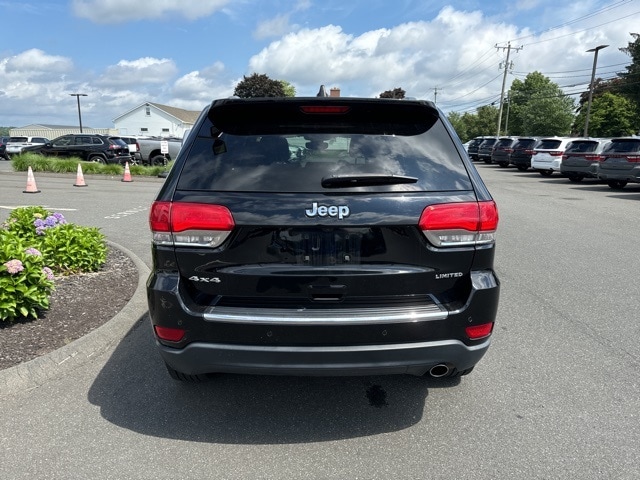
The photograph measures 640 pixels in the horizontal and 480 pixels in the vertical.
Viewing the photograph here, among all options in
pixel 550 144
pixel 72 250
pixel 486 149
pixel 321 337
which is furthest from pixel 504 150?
pixel 321 337

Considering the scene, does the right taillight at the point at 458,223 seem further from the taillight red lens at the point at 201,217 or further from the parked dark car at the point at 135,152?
the parked dark car at the point at 135,152

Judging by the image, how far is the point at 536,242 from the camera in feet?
27.3

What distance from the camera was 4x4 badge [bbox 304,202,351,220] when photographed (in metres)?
2.46

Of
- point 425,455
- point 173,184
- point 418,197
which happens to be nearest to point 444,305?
point 418,197

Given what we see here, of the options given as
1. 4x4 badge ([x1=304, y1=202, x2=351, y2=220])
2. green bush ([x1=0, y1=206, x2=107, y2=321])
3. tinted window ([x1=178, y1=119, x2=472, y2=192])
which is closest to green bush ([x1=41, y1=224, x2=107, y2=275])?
green bush ([x1=0, y1=206, x2=107, y2=321])

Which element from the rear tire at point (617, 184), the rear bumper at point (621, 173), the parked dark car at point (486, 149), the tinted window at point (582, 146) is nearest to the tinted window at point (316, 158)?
the rear bumper at point (621, 173)

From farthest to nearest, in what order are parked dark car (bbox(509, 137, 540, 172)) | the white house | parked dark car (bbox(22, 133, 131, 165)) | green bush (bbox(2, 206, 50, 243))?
the white house → parked dark car (bbox(509, 137, 540, 172)) → parked dark car (bbox(22, 133, 131, 165)) → green bush (bbox(2, 206, 50, 243))

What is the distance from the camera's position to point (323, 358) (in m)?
2.51

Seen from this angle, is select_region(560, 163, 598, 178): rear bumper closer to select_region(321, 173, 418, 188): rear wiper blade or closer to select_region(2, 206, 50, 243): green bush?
select_region(2, 206, 50, 243): green bush

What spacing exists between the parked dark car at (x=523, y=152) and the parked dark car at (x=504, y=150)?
36.2 inches

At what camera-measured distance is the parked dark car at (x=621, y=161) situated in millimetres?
15555

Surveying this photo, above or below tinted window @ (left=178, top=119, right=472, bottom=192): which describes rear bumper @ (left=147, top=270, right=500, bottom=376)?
below

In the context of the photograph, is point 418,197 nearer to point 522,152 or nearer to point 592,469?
point 592,469

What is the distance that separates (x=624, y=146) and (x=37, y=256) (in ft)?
56.9
